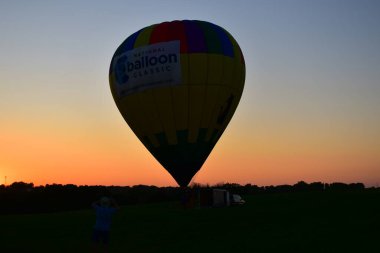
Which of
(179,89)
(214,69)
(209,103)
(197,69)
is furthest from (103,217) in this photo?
(214,69)

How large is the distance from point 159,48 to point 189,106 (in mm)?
3347

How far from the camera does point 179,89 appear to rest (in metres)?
24.0

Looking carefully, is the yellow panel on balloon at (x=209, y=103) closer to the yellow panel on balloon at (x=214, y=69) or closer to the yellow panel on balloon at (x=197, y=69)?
the yellow panel on balloon at (x=214, y=69)

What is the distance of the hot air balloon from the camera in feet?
78.9

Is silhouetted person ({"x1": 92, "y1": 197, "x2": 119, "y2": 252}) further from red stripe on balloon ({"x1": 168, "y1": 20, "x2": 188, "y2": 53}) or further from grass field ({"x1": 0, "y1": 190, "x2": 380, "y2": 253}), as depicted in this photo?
red stripe on balloon ({"x1": 168, "y1": 20, "x2": 188, "y2": 53})

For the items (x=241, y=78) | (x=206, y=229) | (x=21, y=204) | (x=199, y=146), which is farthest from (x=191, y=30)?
(x=21, y=204)

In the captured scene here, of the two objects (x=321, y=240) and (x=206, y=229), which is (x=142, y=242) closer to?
(x=206, y=229)

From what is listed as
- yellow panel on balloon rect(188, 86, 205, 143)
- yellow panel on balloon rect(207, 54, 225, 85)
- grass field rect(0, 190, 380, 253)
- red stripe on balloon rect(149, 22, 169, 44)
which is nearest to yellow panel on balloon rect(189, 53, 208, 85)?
yellow panel on balloon rect(207, 54, 225, 85)

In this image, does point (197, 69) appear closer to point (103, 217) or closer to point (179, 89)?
point (179, 89)

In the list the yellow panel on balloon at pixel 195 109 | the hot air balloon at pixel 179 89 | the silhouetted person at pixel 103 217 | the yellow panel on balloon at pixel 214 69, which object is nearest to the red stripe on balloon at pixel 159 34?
the hot air balloon at pixel 179 89

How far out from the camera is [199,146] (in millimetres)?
24625

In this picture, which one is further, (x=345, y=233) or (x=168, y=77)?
(x=168, y=77)

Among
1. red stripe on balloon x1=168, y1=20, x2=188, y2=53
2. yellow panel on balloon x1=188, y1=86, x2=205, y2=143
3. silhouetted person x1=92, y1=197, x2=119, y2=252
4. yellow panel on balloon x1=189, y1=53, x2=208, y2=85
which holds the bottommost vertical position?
silhouetted person x1=92, y1=197, x2=119, y2=252

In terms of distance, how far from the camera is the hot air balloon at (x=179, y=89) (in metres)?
24.1
